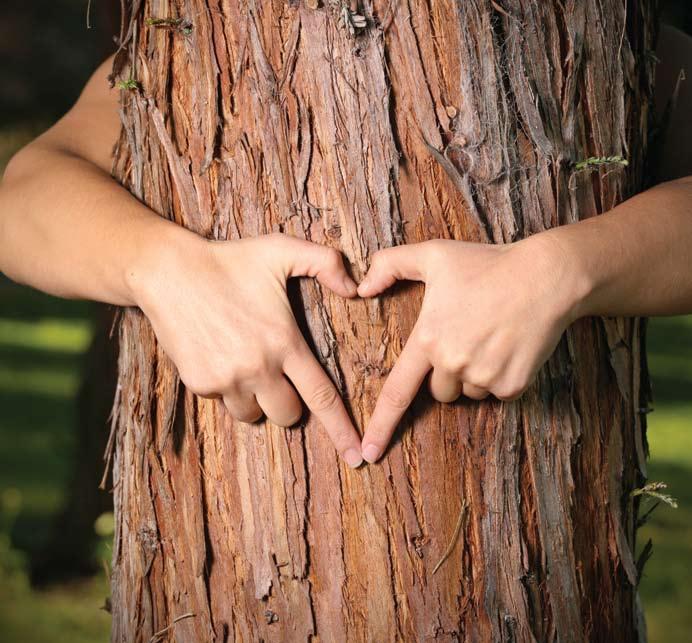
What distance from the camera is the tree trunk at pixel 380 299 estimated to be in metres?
1.19

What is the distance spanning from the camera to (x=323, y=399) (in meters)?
1.18

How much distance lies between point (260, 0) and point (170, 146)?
0.29m

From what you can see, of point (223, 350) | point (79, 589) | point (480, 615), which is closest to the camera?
point (223, 350)

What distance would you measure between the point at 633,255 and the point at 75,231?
938mm

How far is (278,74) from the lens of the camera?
47.0 inches

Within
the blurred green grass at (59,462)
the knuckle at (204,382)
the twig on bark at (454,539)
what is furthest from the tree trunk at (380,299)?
the blurred green grass at (59,462)

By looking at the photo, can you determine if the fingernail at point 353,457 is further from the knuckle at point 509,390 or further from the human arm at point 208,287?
the knuckle at point 509,390

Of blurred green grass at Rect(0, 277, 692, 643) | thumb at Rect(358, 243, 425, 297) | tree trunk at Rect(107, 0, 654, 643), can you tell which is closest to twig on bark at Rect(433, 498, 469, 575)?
tree trunk at Rect(107, 0, 654, 643)

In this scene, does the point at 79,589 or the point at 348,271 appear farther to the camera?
the point at 79,589

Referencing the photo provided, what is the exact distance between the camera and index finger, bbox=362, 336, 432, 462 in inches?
45.2

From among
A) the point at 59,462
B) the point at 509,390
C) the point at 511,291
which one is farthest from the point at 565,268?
the point at 59,462

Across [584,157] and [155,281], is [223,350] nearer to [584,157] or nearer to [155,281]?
[155,281]

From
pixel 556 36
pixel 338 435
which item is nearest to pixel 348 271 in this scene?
pixel 338 435

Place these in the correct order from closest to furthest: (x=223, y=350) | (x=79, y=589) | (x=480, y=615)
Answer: (x=223, y=350), (x=480, y=615), (x=79, y=589)
